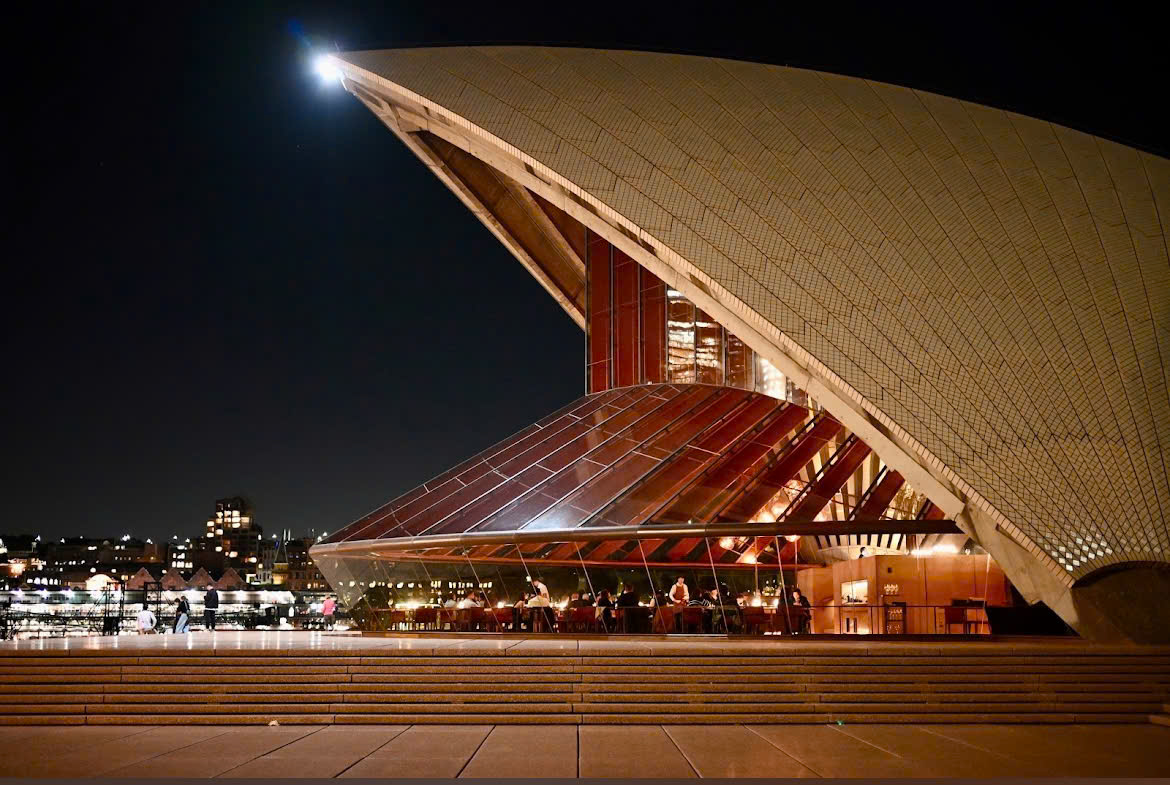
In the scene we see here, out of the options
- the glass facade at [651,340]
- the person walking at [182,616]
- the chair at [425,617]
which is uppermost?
the glass facade at [651,340]

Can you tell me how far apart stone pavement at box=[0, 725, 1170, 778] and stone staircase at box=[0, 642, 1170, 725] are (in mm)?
313

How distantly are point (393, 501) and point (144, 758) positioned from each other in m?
12.5

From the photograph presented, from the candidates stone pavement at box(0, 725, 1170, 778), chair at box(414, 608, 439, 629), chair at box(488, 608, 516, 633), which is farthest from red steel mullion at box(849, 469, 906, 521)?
chair at box(414, 608, 439, 629)

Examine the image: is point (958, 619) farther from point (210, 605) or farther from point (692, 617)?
point (210, 605)

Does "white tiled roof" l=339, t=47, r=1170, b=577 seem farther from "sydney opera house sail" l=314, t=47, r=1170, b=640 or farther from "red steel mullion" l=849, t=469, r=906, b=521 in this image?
"red steel mullion" l=849, t=469, r=906, b=521

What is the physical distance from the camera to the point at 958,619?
1661cm

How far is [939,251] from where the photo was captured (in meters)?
15.0

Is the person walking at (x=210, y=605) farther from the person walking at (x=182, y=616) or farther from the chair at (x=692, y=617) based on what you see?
the chair at (x=692, y=617)

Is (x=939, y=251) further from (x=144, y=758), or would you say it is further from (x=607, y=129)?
(x=144, y=758)

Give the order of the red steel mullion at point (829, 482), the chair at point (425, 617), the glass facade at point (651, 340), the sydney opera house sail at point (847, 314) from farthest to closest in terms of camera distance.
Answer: the glass facade at point (651, 340) < the chair at point (425, 617) < the red steel mullion at point (829, 482) < the sydney opera house sail at point (847, 314)

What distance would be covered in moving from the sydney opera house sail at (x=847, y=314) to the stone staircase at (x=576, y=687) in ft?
6.61

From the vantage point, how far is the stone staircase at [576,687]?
10922 millimetres

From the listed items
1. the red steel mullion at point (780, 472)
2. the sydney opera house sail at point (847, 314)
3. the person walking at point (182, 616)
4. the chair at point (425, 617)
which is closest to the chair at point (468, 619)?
the chair at point (425, 617)

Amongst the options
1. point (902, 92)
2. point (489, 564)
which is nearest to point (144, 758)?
point (489, 564)
